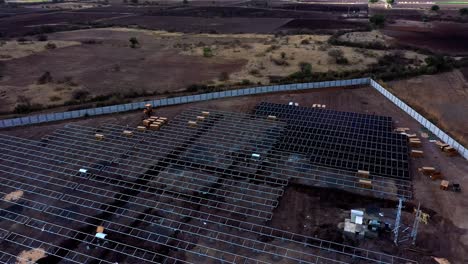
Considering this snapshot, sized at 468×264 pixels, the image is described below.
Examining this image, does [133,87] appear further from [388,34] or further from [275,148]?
[388,34]

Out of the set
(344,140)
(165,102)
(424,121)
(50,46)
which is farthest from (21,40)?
(424,121)

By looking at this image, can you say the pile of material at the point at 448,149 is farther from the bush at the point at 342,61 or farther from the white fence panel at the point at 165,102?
the bush at the point at 342,61

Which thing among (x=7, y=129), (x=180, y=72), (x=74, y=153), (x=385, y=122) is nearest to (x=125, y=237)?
(x=74, y=153)

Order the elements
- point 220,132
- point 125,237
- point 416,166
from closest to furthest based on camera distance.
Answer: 1. point 125,237
2. point 416,166
3. point 220,132

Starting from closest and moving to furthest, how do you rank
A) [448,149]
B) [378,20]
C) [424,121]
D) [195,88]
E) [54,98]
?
[448,149] < [424,121] < [54,98] < [195,88] < [378,20]

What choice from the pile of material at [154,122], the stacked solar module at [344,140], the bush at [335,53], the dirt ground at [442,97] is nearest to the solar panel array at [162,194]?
the pile of material at [154,122]

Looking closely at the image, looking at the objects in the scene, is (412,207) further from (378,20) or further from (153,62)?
(378,20)

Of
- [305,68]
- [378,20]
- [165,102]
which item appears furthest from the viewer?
[378,20]
